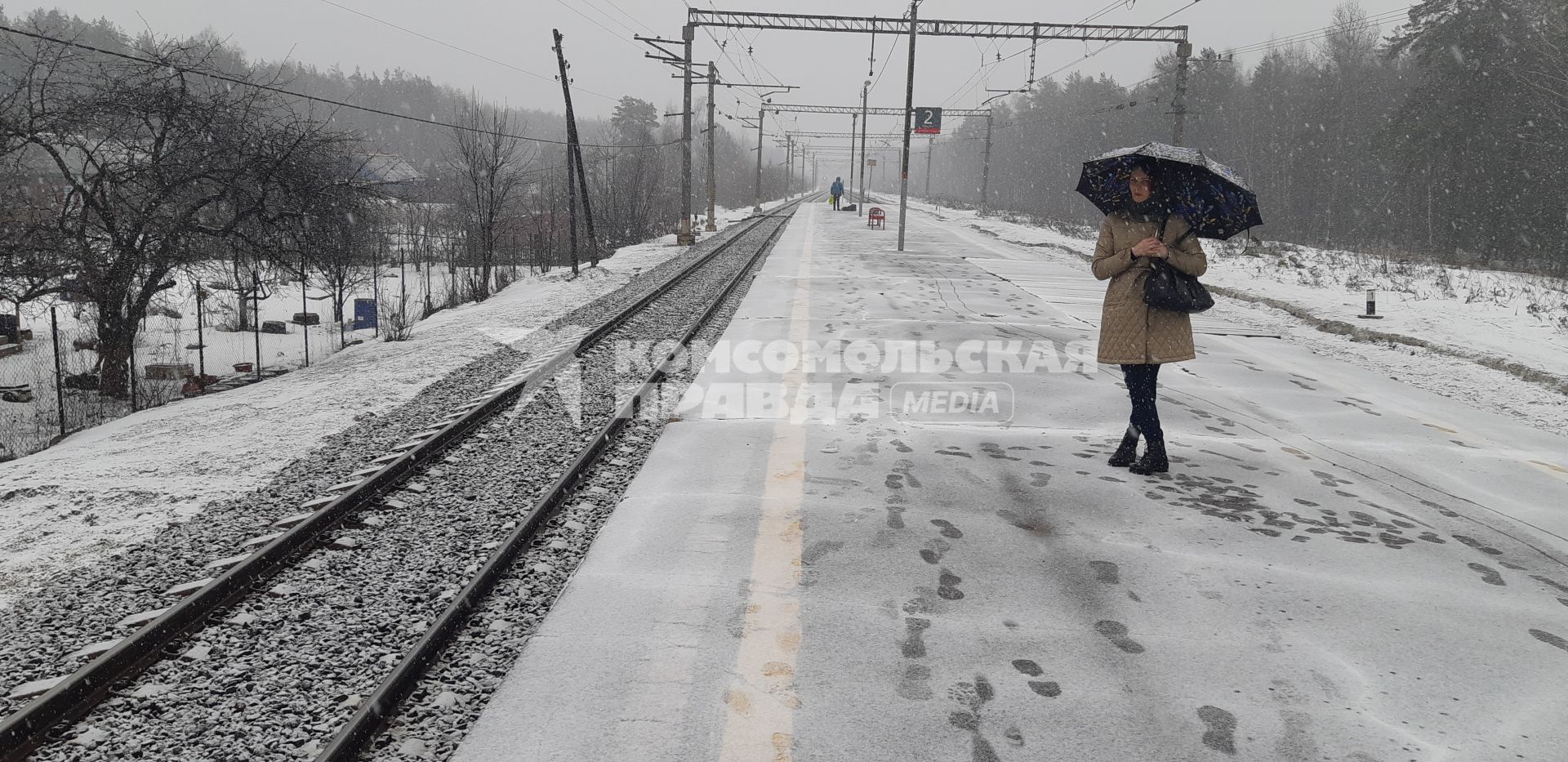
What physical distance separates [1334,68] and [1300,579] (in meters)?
67.3

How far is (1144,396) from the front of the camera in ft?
15.9

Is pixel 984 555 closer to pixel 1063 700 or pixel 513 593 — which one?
pixel 1063 700

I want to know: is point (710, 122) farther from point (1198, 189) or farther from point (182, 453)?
point (1198, 189)

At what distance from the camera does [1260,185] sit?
6009 cm

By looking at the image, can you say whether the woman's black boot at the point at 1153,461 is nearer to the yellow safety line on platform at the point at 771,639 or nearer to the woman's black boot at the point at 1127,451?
the woman's black boot at the point at 1127,451

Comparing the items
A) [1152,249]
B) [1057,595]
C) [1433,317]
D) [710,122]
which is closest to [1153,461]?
[1152,249]

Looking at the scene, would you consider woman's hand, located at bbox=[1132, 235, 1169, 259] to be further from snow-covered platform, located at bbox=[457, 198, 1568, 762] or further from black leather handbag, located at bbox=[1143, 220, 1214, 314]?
snow-covered platform, located at bbox=[457, 198, 1568, 762]

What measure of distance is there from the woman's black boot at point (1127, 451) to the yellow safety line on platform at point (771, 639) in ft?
6.18

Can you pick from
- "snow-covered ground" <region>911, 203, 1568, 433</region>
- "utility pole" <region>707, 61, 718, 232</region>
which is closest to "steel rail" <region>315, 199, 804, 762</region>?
"snow-covered ground" <region>911, 203, 1568, 433</region>

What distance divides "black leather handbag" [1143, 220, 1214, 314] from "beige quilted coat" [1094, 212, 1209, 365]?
0.16 ft

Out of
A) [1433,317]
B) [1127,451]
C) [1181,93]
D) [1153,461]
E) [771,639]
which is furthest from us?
[1181,93]

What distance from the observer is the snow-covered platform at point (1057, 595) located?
2543mm

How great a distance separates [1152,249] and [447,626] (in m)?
3.76

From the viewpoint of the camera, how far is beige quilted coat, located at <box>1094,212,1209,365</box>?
4.59m
